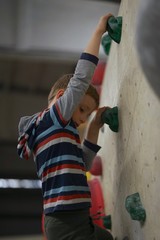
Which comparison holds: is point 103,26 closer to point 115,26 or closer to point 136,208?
point 115,26

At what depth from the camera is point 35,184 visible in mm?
4277

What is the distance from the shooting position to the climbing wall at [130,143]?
0.86 meters

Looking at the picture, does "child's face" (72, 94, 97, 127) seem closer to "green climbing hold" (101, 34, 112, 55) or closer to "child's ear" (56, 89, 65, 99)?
"child's ear" (56, 89, 65, 99)

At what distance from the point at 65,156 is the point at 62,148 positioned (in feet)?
0.06

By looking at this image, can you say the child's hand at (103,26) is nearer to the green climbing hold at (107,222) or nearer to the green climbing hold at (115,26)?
the green climbing hold at (115,26)

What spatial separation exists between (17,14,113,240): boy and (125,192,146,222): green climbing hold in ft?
0.33

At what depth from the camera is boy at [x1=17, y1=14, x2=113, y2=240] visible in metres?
0.97

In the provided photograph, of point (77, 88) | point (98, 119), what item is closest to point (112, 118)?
point (98, 119)

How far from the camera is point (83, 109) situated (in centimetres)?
107

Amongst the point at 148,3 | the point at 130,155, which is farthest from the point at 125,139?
the point at 148,3

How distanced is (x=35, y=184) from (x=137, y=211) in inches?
135

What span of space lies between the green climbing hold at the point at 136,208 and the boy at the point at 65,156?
10 cm

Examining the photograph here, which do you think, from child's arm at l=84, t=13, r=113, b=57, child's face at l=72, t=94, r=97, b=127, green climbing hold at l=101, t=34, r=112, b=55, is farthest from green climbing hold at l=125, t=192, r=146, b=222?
green climbing hold at l=101, t=34, r=112, b=55

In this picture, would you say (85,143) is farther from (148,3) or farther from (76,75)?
(148,3)
